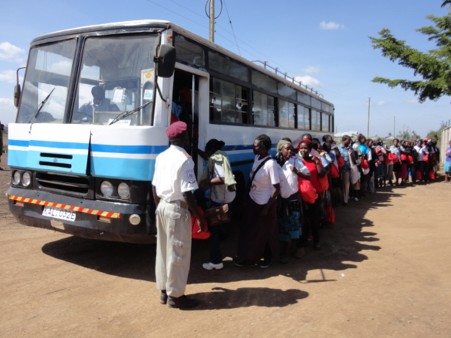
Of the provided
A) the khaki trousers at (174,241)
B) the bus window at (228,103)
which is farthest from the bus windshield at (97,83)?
the bus window at (228,103)

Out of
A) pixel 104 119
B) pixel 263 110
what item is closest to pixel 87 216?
pixel 104 119

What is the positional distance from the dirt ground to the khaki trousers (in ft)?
1.00

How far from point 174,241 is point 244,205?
1.77 m

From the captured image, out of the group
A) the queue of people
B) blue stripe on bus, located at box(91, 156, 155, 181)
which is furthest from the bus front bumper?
the queue of people

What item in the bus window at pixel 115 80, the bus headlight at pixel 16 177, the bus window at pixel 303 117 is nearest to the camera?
the bus window at pixel 115 80

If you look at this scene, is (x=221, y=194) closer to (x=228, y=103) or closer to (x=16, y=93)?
(x=228, y=103)

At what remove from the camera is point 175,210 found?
378cm

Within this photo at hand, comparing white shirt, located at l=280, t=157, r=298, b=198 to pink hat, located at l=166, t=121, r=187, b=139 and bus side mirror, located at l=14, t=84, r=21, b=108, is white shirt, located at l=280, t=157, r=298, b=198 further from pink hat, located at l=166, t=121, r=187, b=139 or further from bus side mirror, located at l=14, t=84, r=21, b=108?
bus side mirror, located at l=14, t=84, r=21, b=108

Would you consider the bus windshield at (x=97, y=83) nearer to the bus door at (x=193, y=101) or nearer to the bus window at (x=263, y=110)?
the bus door at (x=193, y=101)

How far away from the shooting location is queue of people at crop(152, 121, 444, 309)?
381 centimetres

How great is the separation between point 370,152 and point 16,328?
10897 mm

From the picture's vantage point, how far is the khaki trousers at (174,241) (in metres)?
3.80

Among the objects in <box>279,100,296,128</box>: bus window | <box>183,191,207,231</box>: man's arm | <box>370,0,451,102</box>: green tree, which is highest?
<box>370,0,451,102</box>: green tree

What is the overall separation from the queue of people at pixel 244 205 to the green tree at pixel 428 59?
1278cm
